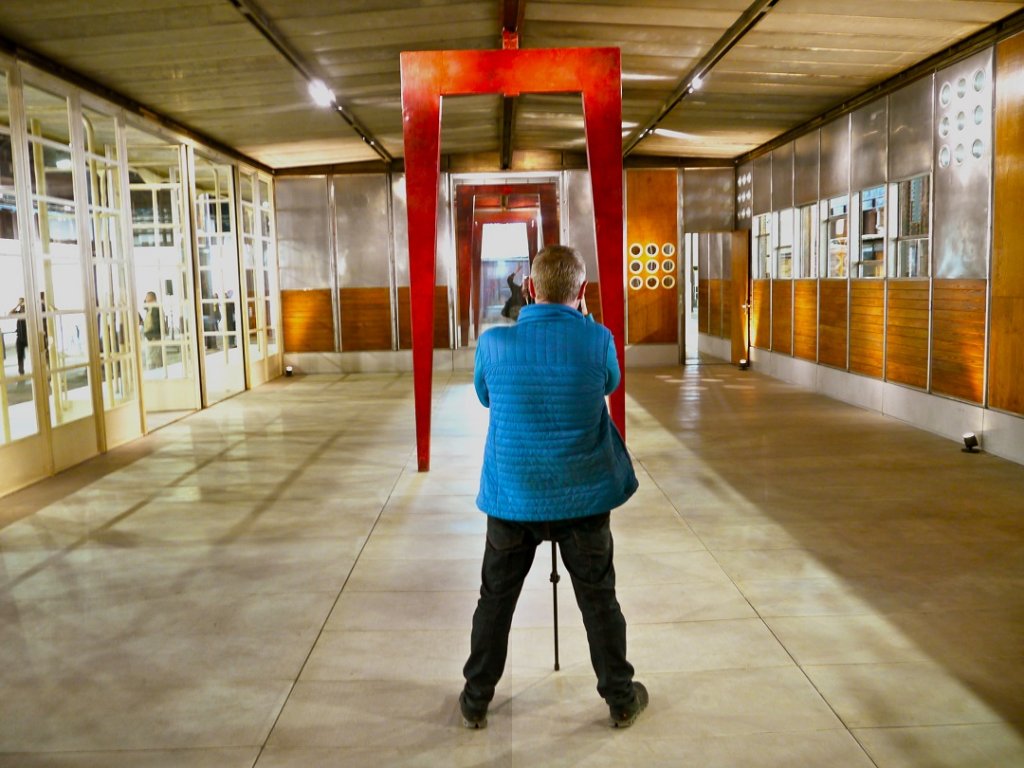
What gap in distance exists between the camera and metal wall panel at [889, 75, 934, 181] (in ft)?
26.8

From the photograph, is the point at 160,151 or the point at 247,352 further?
the point at 247,352

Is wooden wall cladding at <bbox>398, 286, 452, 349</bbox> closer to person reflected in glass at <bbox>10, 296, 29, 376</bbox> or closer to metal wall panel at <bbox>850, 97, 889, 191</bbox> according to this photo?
metal wall panel at <bbox>850, 97, 889, 191</bbox>

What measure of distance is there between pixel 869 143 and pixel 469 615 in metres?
7.56

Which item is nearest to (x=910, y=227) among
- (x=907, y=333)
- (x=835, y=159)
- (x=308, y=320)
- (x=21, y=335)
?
(x=907, y=333)

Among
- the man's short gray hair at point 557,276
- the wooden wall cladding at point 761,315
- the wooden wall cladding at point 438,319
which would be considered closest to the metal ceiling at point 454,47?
the wooden wall cladding at point 761,315

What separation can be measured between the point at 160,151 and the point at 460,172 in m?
5.35

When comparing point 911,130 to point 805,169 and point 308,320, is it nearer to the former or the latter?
point 805,169

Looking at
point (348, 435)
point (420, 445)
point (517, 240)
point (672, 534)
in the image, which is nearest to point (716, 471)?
point (672, 534)

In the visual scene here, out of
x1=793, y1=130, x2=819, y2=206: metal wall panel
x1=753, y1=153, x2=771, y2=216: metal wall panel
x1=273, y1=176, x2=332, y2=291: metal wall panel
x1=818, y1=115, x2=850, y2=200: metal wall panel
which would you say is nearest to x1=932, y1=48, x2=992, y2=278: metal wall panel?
x1=818, y1=115, x2=850, y2=200: metal wall panel

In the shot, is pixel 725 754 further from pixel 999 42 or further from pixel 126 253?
pixel 126 253

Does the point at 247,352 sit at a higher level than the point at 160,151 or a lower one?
lower

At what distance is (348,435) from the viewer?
884 cm

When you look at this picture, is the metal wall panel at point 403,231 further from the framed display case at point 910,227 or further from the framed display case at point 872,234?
the framed display case at point 910,227

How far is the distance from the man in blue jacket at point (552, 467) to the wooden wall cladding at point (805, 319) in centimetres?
915
